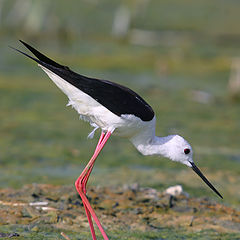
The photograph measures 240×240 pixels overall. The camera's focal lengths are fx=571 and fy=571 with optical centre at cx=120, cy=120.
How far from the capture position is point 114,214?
4.76 metres

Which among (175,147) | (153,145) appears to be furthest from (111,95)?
(175,147)

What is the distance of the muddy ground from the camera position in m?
4.36

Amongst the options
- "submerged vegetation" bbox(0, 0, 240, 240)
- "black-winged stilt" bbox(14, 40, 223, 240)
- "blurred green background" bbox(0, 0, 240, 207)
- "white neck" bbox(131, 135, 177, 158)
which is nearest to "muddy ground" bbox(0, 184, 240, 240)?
"submerged vegetation" bbox(0, 0, 240, 240)

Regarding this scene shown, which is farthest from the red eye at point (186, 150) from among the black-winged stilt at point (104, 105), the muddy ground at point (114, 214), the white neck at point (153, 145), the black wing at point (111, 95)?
the muddy ground at point (114, 214)

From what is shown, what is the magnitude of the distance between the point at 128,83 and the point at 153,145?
5.73 meters

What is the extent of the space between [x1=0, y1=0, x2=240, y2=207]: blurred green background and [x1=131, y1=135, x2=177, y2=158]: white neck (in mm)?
1275

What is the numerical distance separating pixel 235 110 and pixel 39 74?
3.50 meters

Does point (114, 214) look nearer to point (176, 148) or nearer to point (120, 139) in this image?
point (176, 148)

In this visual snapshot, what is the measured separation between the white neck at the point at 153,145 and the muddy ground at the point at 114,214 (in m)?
0.63

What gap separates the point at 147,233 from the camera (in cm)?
446

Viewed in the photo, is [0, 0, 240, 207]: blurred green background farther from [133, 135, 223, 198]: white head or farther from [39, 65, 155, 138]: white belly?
[39, 65, 155, 138]: white belly

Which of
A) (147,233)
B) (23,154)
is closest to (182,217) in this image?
(147,233)

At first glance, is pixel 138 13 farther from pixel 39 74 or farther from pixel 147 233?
pixel 147 233

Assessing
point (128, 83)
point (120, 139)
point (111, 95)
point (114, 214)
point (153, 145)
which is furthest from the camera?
point (128, 83)
